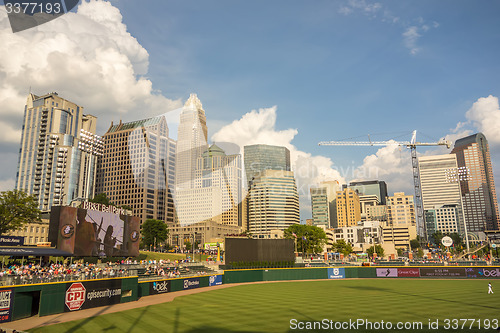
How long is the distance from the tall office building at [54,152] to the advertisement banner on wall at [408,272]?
447 feet

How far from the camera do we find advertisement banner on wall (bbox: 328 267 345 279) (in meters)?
68.4

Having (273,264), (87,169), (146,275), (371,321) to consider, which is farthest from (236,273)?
(87,169)

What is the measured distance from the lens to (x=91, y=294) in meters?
33.2

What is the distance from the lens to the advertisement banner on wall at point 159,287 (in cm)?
4219

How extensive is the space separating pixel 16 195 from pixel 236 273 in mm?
41397

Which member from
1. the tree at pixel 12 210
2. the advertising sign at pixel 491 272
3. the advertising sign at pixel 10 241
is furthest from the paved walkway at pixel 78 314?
the advertising sign at pixel 491 272

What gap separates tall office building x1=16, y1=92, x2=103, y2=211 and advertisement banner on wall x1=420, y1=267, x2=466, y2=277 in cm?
14025

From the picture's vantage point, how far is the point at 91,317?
28.7 meters

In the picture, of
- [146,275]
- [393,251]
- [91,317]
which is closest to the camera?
[91,317]

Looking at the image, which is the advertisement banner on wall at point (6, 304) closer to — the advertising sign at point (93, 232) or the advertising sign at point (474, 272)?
the advertising sign at point (93, 232)

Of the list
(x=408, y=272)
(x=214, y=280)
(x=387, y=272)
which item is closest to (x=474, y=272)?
(x=408, y=272)

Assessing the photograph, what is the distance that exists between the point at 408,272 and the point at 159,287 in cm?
4615

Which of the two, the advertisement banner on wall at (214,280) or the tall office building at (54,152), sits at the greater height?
the tall office building at (54,152)

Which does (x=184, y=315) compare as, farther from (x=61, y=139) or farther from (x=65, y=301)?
(x=61, y=139)
